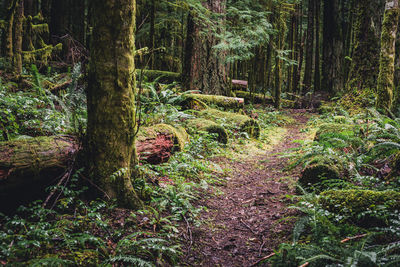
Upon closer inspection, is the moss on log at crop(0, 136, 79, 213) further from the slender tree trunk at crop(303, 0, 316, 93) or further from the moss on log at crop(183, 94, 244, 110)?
the slender tree trunk at crop(303, 0, 316, 93)

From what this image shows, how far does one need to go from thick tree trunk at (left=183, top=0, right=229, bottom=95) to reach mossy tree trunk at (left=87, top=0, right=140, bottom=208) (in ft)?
22.4

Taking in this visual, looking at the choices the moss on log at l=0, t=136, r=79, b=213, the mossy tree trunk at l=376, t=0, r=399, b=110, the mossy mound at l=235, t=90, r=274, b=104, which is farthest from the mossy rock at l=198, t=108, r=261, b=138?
the mossy mound at l=235, t=90, r=274, b=104

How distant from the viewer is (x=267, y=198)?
4172mm

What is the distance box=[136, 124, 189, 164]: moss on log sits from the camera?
424 cm

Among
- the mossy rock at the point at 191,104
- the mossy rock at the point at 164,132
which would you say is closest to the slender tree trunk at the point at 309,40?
the mossy rock at the point at 191,104

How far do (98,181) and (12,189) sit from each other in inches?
32.6

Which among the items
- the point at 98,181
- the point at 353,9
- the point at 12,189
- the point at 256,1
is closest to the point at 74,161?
the point at 98,181

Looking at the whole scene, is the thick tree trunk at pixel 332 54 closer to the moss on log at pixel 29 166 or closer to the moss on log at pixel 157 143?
the moss on log at pixel 157 143

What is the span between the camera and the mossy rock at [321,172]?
3689 mm

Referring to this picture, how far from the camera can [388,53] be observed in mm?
5504

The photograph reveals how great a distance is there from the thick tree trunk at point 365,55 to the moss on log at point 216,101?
4.26 meters

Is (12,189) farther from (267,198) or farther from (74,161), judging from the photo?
(267,198)

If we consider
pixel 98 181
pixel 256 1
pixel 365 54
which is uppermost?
pixel 256 1

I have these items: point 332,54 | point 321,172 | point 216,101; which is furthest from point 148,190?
point 332,54
